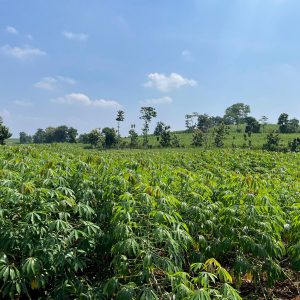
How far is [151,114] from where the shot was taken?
70188mm

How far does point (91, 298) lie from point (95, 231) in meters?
0.64

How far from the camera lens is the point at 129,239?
3.07 meters

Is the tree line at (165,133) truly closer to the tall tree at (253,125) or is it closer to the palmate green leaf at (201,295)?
the tall tree at (253,125)

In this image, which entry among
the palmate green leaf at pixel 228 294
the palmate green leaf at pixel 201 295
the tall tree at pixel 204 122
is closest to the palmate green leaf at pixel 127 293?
the palmate green leaf at pixel 201 295

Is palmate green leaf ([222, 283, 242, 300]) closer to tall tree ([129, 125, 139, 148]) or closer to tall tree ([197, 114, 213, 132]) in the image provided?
tall tree ([129, 125, 139, 148])

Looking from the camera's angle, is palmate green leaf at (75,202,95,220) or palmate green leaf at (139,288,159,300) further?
palmate green leaf at (75,202,95,220)

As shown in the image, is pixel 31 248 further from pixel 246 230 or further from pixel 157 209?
pixel 246 230

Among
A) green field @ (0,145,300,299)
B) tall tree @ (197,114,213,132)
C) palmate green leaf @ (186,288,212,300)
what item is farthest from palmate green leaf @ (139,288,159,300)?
tall tree @ (197,114,213,132)

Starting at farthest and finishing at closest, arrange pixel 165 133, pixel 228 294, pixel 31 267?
pixel 165 133
pixel 31 267
pixel 228 294

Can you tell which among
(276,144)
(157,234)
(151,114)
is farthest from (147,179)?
(151,114)

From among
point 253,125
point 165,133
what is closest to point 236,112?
point 253,125

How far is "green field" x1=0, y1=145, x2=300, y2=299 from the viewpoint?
296cm

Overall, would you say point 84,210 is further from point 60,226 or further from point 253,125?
point 253,125

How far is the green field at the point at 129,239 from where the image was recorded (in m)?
2.96
